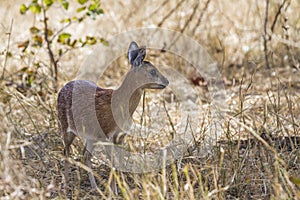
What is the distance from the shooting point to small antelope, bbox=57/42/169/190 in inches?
150

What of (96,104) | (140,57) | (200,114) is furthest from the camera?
(200,114)

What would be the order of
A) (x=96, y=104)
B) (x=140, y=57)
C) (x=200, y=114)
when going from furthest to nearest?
1. (x=200, y=114)
2. (x=96, y=104)
3. (x=140, y=57)

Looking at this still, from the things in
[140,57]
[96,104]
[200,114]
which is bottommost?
[200,114]

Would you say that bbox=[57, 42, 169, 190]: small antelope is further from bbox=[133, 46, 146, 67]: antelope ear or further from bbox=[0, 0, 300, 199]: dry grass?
bbox=[0, 0, 300, 199]: dry grass

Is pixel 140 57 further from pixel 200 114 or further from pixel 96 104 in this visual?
pixel 200 114

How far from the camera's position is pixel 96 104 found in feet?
12.9

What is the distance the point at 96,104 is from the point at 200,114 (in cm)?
156

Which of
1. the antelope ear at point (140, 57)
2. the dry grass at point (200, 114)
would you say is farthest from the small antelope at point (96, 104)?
the dry grass at point (200, 114)

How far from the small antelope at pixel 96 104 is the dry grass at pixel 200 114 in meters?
0.15

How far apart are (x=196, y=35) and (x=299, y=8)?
1.32m

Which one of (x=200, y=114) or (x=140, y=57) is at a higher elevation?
(x=140, y=57)

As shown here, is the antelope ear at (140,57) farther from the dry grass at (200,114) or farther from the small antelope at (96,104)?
the dry grass at (200,114)

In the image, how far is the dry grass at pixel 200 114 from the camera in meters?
3.32

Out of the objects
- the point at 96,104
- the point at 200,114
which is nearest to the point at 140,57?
the point at 96,104
